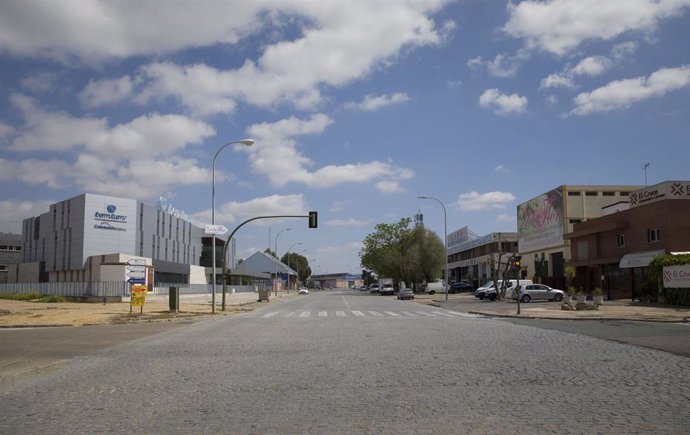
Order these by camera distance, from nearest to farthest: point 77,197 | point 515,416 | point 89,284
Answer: point 515,416 < point 89,284 < point 77,197

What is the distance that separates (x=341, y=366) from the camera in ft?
37.6

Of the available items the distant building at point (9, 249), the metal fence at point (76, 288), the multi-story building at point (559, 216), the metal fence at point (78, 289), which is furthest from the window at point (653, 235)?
the distant building at point (9, 249)

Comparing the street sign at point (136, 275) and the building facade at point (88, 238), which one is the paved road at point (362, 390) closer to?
the street sign at point (136, 275)

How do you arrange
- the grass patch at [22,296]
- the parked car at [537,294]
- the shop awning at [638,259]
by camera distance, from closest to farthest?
the shop awning at [638,259] < the parked car at [537,294] < the grass patch at [22,296]

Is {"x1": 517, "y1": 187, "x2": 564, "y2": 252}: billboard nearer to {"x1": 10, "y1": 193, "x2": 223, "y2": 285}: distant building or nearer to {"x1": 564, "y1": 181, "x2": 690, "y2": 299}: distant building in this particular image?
{"x1": 564, "y1": 181, "x2": 690, "y2": 299}: distant building

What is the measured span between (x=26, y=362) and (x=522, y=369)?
10743 millimetres

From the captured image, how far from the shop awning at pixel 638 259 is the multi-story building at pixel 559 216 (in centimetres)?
1591

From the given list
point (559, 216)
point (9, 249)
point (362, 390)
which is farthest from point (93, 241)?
point (362, 390)

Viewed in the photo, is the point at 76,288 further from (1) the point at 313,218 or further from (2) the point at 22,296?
(1) the point at 313,218

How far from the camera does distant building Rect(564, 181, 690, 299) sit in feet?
136

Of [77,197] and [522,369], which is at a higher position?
[77,197]

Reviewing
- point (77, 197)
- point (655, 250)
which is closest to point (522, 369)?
point (655, 250)

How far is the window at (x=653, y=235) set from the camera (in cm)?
4267

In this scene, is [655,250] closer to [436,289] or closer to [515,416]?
[515,416]
